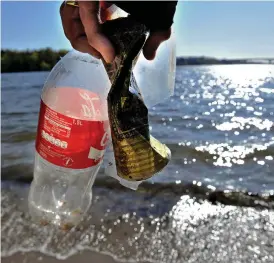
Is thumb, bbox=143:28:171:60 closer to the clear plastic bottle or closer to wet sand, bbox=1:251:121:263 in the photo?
the clear plastic bottle

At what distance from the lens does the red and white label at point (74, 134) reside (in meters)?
1.62

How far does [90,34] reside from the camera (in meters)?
1.10

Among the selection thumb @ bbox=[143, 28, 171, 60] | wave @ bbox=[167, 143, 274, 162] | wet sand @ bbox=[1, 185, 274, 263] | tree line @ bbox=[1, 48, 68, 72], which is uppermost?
thumb @ bbox=[143, 28, 171, 60]

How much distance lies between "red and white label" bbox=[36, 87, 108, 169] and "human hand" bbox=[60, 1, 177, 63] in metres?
0.45

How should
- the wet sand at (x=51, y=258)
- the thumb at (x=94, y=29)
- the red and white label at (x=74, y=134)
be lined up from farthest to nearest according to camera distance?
the wet sand at (x=51, y=258) → the red and white label at (x=74, y=134) → the thumb at (x=94, y=29)

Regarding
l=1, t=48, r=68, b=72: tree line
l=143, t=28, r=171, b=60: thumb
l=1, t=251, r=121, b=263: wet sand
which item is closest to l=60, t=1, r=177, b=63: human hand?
l=143, t=28, r=171, b=60: thumb

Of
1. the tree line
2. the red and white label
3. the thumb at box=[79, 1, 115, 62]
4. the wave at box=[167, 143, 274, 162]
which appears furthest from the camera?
the tree line

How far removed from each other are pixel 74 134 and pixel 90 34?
23.3 inches

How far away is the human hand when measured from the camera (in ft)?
3.54

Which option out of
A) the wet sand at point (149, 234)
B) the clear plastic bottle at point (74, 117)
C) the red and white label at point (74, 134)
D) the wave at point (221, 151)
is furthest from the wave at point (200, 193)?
the red and white label at point (74, 134)

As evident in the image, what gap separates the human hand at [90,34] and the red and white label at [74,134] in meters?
0.45

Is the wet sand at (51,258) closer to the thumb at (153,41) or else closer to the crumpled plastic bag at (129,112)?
the crumpled plastic bag at (129,112)

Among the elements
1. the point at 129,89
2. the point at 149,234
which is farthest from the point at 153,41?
the point at 149,234

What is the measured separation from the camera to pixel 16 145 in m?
6.62
